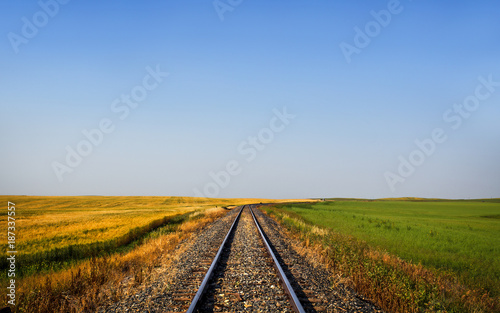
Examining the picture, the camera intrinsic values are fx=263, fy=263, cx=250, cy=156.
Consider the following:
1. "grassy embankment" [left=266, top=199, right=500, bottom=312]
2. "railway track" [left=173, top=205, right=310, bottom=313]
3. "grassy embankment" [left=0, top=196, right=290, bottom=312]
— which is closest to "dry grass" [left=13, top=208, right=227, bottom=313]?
"grassy embankment" [left=0, top=196, right=290, bottom=312]

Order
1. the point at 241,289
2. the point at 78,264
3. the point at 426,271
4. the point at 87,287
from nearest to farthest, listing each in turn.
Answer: the point at 241,289 → the point at 87,287 → the point at 426,271 → the point at 78,264

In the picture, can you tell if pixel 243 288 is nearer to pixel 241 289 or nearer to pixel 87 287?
pixel 241 289

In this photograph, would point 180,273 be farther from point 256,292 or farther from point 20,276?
point 20,276

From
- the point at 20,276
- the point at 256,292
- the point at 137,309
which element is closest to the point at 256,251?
the point at 256,292

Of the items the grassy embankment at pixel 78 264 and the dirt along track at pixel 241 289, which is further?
the grassy embankment at pixel 78 264

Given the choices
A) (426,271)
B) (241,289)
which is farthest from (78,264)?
(426,271)

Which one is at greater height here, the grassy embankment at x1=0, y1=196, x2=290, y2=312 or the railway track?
the railway track

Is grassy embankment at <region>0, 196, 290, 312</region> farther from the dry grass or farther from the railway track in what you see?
the railway track

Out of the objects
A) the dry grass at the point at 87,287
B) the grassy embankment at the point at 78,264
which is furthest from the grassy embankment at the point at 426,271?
the grassy embankment at the point at 78,264

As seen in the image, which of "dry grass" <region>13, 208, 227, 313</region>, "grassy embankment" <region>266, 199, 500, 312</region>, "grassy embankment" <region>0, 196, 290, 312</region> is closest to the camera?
"dry grass" <region>13, 208, 227, 313</region>

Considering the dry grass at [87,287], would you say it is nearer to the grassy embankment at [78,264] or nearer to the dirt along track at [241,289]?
the grassy embankment at [78,264]

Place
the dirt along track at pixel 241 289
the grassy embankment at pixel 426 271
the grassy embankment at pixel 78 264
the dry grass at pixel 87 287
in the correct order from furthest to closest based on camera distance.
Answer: the grassy embankment at pixel 78 264
the grassy embankment at pixel 426 271
the dry grass at pixel 87 287
the dirt along track at pixel 241 289

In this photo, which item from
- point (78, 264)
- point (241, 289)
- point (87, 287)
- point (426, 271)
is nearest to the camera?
point (241, 289)

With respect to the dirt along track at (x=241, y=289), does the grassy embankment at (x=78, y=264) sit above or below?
below
